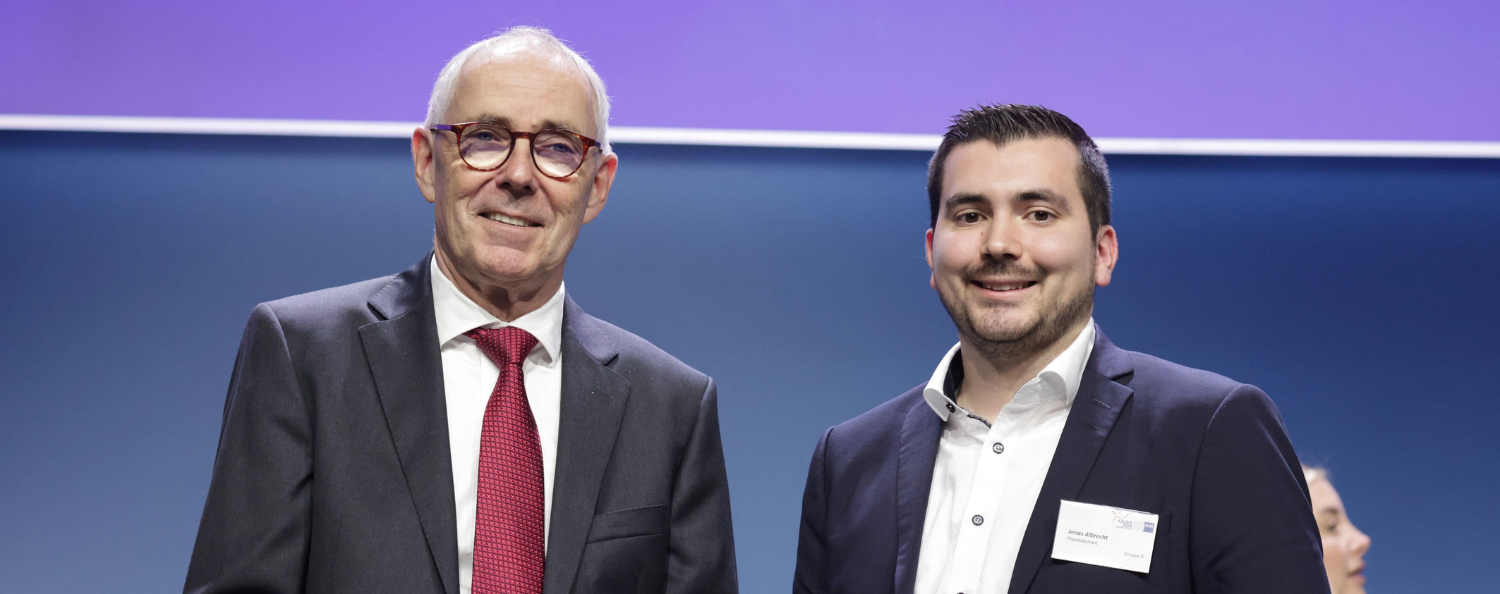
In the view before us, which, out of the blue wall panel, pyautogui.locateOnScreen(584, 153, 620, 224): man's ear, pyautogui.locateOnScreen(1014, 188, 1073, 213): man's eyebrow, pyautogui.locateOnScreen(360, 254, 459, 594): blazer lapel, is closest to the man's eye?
pyautogui.locateOnScreen(584, 153, 620, 224): man's ear

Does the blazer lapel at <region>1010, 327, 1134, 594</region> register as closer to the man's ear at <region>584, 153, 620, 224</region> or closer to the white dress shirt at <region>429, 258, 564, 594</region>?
the white dress shirt at <region>429, 258, 564, 594</region>

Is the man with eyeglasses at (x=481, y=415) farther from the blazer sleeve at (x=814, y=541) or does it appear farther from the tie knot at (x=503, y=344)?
the blazer sleeve at (x=814, y=541)

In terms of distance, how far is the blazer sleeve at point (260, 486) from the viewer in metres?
1.59

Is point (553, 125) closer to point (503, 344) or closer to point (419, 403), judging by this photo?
point (503, 344)

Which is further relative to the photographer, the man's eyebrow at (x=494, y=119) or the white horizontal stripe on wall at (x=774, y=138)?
the white horizontal stripe on wall at (x=774, y=138)

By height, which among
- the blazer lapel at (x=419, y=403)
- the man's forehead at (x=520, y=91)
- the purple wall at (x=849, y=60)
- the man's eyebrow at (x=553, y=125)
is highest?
the purple wall at (x=849, y=60)

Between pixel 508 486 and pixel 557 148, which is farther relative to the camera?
pixel 557 148

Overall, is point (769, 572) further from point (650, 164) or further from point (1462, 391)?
point (1462, 391)

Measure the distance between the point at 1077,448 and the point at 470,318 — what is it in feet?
3.50

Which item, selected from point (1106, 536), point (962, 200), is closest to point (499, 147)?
point (962, 200)

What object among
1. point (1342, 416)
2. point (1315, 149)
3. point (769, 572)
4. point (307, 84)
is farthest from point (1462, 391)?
point (307, 84)

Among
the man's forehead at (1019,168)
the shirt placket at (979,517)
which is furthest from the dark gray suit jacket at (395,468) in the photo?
the man's forehead at (1019,168)

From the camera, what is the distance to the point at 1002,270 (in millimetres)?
1902

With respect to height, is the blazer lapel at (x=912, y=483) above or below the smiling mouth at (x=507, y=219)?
below
